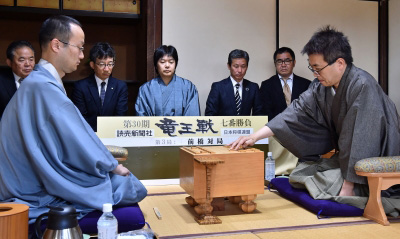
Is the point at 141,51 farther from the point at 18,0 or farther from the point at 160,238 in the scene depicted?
the point at 160,238

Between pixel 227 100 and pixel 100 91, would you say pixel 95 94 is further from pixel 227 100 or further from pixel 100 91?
pixel 227 100

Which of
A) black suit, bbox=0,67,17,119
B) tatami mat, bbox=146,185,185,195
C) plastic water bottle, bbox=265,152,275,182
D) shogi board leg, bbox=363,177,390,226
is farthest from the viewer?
black suit, bbox=0,67,17,119

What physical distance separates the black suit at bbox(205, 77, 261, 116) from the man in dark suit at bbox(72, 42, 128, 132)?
1057 mm

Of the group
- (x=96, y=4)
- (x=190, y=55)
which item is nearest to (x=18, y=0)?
(x=96, y=4)

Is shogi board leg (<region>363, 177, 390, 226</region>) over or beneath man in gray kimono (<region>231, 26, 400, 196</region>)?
beneath

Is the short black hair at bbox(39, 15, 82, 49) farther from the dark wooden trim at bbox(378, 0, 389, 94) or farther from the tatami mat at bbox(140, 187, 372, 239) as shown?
the dark wooden trim at bbox(378, 0, 389, 94)

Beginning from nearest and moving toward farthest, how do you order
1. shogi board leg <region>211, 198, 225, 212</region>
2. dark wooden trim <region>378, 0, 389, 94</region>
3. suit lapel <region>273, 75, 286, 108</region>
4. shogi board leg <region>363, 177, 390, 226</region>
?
1. shogi board leg <region>363, 177, 390, 226</region>
2. shogi board leg <region>211, 198, 225, 212</region>
3. suit lapel <region>273, 75, 286, 108</region>
4. dark wooden trim <region>378, 0, 389, 94</region>

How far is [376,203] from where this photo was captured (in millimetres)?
2771

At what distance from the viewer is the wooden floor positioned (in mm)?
2506

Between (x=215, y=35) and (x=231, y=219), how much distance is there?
3.28 meters

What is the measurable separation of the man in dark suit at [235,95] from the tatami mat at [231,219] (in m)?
1.58

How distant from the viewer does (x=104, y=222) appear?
6.60ft

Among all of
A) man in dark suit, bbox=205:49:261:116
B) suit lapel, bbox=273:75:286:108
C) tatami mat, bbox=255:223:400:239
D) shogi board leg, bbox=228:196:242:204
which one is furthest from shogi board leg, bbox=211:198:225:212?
suit lapel, bbox=273:75:286:108

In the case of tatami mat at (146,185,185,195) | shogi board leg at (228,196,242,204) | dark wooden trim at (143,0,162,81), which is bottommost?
tatami mat at (146,185,185,195)
